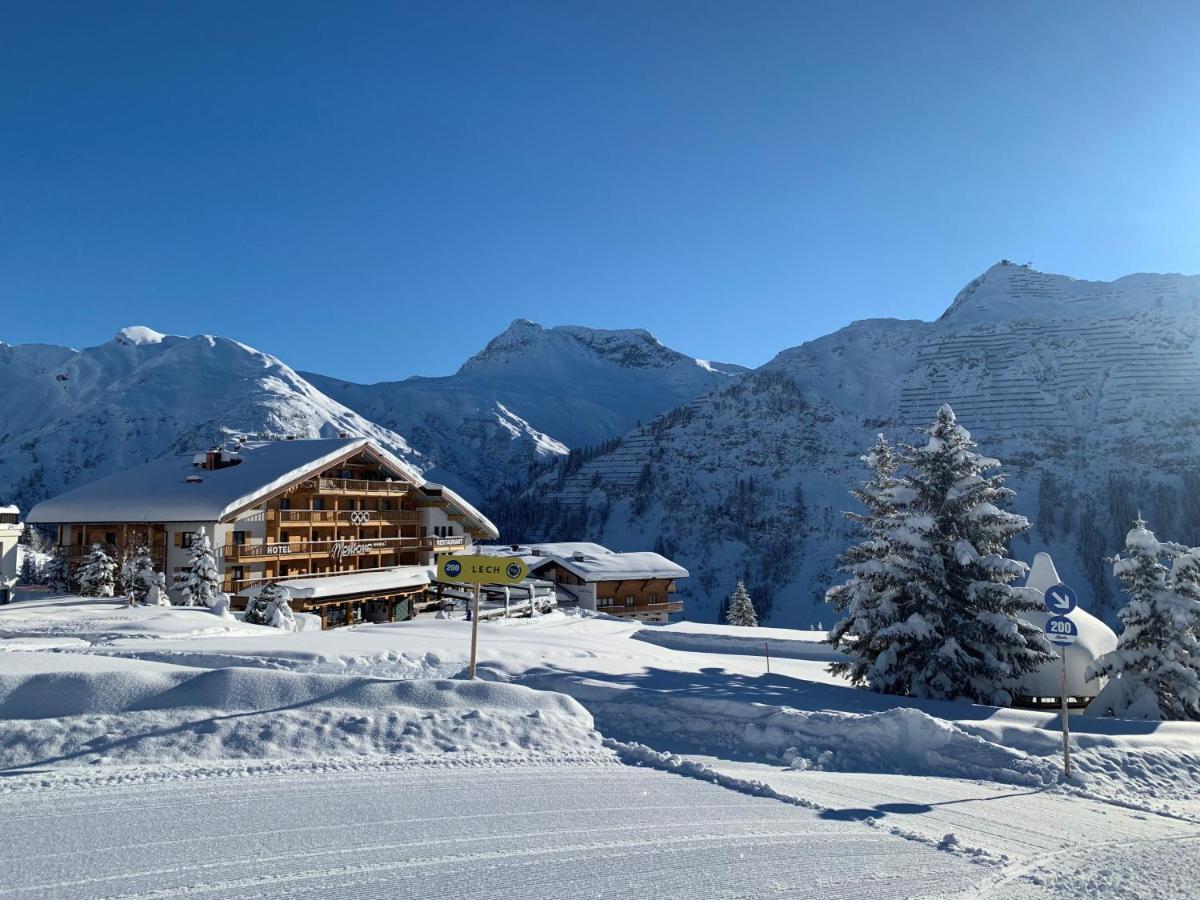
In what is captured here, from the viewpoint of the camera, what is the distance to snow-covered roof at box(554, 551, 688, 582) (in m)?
52.1

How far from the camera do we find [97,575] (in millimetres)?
30438

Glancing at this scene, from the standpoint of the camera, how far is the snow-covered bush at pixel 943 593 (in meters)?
18.1

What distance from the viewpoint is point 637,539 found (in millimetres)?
158375

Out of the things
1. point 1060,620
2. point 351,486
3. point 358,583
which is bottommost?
point 358,583

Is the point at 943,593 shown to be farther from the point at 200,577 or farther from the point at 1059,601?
the point at 200,577

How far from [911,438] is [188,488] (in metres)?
172

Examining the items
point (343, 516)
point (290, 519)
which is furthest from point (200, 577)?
point (343, 516)

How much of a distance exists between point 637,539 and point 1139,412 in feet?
396

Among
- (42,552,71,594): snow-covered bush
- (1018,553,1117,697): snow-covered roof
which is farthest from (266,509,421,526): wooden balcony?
(1018,553,1117,697): snow-covered roof

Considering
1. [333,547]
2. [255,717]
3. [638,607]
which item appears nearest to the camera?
[255,717]

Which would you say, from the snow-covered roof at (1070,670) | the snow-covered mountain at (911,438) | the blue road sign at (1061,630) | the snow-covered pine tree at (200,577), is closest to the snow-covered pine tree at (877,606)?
the snow-covered roof at (1070,670)

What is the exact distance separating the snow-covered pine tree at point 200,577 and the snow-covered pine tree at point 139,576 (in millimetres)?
1352

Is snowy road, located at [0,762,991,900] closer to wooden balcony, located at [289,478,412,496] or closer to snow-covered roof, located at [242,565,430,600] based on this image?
snow-covered roof, located at [242,565,430,600]

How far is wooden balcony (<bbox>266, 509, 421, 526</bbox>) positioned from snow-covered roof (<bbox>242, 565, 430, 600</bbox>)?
2906 millimetres
